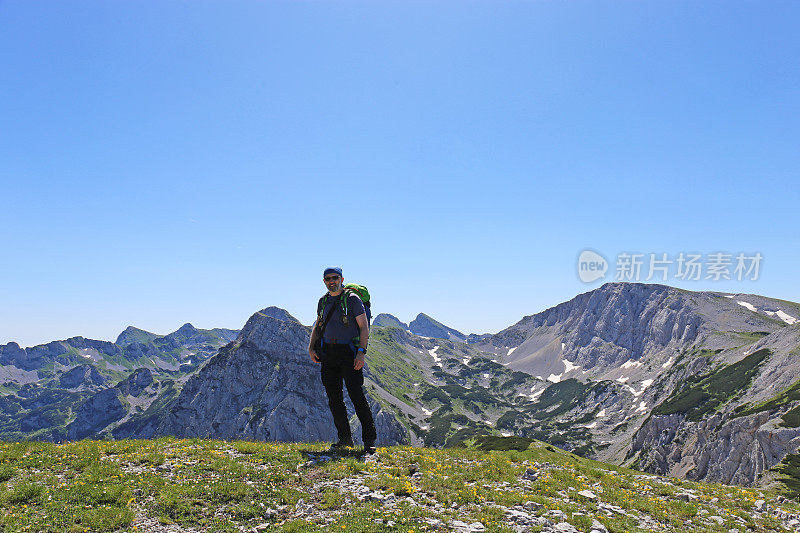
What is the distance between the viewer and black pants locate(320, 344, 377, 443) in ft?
46.9

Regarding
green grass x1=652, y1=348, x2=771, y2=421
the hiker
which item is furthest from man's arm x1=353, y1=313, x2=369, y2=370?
green grass x1=652, y1=348, x2=771, y2=421

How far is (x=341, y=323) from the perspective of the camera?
14.5 meters

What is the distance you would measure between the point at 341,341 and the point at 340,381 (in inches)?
72.2

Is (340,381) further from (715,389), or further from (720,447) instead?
(715,389)

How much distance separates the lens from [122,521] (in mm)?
9805

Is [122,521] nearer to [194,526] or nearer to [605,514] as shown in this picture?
[194,526]

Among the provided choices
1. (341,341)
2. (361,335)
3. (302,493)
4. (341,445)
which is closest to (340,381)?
(341,341)

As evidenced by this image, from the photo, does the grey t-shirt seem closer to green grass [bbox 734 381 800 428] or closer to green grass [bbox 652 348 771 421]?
green grass [bbox 734 381 800 428]

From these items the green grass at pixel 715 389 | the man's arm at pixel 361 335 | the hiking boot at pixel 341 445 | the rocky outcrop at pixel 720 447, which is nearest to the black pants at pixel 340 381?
the man's arm at pixel 361 335

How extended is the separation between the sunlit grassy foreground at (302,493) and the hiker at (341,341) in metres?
2.31

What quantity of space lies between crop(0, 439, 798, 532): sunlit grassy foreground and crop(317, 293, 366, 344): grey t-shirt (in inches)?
176

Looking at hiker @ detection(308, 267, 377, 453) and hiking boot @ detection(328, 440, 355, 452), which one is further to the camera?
hiking boot @ detection(328, 440, 355, 452)

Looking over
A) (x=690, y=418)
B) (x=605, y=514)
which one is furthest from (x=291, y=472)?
(x=690, y=418)

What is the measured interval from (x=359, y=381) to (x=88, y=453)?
10303 millimetres
